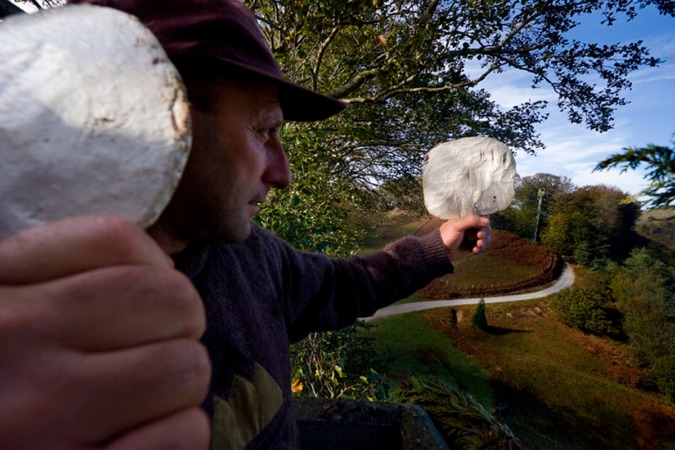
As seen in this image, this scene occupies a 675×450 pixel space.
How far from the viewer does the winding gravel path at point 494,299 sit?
17.9m

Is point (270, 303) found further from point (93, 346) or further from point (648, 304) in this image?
point (648, 304)

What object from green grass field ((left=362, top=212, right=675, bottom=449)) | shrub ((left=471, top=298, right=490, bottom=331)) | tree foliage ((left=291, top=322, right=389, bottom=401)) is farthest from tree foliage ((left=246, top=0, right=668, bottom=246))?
shrub ((left=471, top=298, right=490, bottom=331))

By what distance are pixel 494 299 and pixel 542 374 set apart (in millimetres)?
6058

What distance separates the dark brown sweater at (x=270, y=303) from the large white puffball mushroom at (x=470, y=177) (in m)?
0.24

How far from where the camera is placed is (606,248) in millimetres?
18906

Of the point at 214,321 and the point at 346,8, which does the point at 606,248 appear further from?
the point at 214,321

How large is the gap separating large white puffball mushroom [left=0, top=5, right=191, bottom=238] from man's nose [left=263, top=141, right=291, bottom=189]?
74cm

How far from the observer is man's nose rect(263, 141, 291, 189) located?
4.38 ft

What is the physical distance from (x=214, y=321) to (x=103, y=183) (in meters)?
0.90

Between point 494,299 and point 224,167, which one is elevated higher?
point 224,167

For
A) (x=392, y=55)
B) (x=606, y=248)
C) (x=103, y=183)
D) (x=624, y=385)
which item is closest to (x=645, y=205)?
(x=103, y=183)

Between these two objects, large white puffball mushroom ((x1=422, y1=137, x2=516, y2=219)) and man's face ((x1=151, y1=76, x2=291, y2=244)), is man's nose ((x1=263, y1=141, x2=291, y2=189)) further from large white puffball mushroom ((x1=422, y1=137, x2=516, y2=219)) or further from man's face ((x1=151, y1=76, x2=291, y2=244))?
large white puffball mushroom ((x1=422, y1=137, x2=516, y2=219))

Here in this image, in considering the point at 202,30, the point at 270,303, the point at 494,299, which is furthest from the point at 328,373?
the point at 494,299

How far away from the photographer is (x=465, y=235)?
7.02 feet
